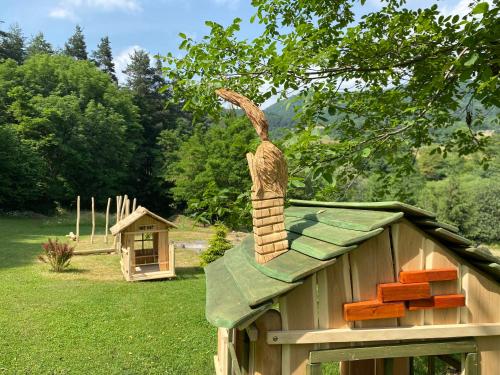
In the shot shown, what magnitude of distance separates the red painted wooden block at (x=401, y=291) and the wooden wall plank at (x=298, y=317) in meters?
0.43

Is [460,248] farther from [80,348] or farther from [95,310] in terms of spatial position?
[95,310]

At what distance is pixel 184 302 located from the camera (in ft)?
36.6

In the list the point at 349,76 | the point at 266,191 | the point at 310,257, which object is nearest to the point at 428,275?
the point at 310,257

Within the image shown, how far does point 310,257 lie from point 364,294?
0.42 meters

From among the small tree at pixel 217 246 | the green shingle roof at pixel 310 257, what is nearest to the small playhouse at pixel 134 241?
the small tree at pixel 217 246

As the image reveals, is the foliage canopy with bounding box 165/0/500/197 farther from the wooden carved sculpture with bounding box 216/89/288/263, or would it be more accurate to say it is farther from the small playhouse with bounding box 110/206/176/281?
the small playhouse with bounding box 110/206/176/281

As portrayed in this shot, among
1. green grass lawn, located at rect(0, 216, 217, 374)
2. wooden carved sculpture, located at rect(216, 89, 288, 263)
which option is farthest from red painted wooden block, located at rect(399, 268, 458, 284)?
green grass lawn, located at rect(0, 216, 217, 374)

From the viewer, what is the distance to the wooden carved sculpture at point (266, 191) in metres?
2.61

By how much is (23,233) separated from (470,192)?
44.2 meters

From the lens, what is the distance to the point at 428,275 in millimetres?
2496

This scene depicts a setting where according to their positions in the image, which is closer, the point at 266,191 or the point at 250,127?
the point at 266,191

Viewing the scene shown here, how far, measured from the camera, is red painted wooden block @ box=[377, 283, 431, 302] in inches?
96.3

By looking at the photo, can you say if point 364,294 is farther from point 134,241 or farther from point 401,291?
point 134,241

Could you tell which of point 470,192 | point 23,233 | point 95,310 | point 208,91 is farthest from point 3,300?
point 470,192
